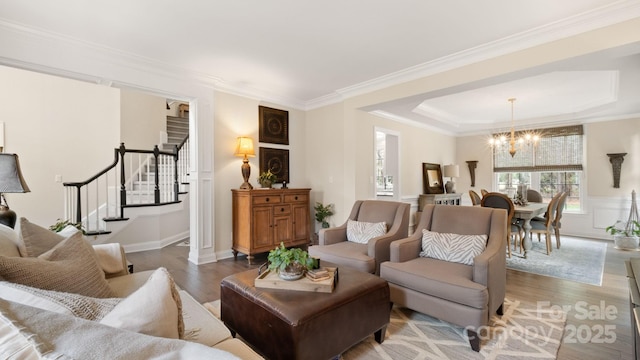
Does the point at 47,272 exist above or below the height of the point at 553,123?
below

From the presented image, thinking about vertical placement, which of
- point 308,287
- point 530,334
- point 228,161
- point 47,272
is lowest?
point 530,334

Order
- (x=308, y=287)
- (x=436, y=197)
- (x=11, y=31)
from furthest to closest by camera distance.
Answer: (x=436, y=197) → (x=11, y=31) → (x=308, y=287)

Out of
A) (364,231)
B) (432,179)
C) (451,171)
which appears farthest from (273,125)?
(451,171)

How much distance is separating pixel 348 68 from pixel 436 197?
3767 millimetres

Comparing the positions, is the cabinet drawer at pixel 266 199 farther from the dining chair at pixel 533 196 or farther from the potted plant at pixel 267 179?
the dining chair at pixel 533 196

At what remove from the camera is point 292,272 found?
1.91 m

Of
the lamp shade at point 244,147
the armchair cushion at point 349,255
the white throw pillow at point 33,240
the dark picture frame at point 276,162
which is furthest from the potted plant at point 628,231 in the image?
the white throw pillow at point 33,240

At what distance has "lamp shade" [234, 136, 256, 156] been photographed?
408cm

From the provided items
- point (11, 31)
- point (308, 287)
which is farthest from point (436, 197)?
point (11, 31)

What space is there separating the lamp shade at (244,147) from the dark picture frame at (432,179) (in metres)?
4.07

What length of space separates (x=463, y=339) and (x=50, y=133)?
6669 millimetres

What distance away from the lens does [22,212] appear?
4688 millimetres

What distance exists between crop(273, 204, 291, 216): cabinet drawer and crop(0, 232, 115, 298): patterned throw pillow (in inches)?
107

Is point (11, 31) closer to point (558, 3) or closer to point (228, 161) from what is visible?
point (228, 161)
